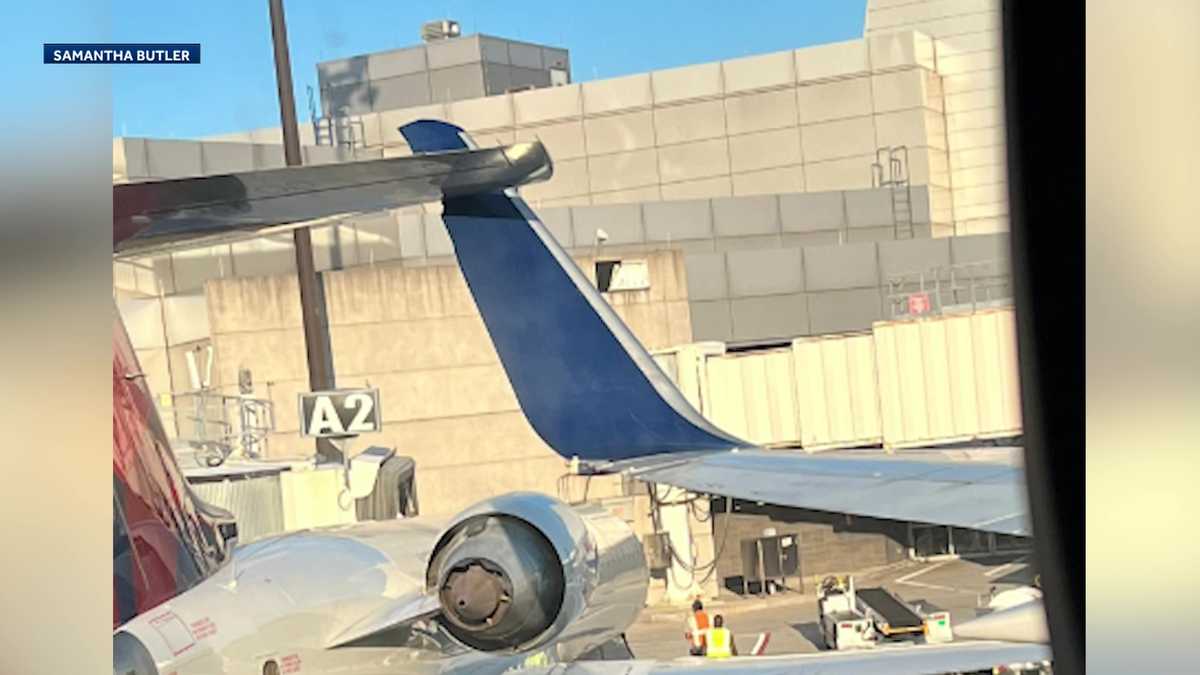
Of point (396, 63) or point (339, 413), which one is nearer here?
point (339, 413)

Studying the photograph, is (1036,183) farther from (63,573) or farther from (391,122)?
(391,122)

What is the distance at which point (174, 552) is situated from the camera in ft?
6.72

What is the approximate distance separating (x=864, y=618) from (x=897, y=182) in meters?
5.19

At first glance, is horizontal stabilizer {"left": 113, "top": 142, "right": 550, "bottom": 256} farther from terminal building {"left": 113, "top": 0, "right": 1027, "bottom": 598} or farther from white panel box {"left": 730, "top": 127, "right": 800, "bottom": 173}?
white panel box {"left": 730, "top": 127, "right": 800, "bottom": 173}

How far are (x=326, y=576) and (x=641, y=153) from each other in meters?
8.68

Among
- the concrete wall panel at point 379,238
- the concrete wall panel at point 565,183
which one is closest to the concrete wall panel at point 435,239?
the concrete wall panel at point 379,238

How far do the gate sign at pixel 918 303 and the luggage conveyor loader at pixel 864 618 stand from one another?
2335mm

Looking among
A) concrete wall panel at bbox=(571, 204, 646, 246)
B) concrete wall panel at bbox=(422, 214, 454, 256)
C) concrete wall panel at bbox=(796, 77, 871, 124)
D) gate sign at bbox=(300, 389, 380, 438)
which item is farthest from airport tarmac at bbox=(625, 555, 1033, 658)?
concrete wall panel at bbox=(796, 77, 871, 124)

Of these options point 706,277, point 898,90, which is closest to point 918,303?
point 706,277

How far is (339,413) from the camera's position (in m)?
7.58

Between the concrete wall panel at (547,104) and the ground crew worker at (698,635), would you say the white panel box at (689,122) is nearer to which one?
the concrete wall panel at (547,104)

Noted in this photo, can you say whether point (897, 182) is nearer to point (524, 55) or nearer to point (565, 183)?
point (565, 183)

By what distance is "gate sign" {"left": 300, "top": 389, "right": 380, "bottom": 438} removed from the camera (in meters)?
7.07

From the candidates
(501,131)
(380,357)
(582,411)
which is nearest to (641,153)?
(501,131)
